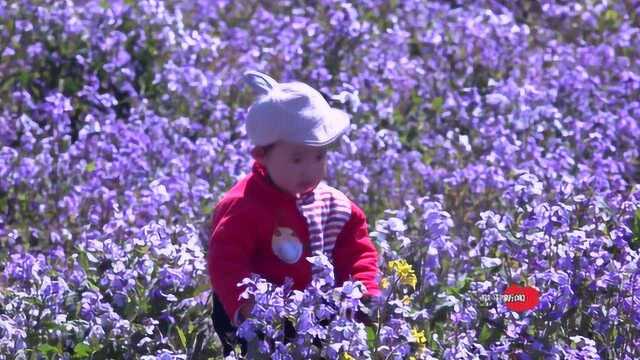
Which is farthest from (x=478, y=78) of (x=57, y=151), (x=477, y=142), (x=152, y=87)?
(x=57, y=151)

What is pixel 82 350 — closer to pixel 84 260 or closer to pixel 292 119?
pixel 84 260

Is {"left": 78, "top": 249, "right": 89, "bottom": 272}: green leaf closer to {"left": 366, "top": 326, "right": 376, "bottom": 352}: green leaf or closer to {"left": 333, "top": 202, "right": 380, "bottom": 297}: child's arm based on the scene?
{"left": 333, "top": 202, "right": 380, "bottom": 297}: child's arm

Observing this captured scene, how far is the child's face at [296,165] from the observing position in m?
4.54

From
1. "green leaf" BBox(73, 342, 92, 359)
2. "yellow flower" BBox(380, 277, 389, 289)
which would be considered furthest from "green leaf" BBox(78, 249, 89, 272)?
"yellow flower" BBox(380, 277, 389, 289)

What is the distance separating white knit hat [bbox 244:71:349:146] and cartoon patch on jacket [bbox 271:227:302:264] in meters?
0.28

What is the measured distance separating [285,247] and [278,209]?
0.12 m

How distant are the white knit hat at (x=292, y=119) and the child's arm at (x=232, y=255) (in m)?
0.24

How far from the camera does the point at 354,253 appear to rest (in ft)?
15.6

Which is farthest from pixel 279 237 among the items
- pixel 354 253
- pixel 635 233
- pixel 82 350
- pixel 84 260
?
pixel 635 233

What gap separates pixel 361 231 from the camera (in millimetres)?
4809

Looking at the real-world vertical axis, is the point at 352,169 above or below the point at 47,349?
below

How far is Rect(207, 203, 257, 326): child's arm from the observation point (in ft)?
14.6

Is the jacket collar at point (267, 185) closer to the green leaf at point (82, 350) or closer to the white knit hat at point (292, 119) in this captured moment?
the white knit hat at point (292, 119)

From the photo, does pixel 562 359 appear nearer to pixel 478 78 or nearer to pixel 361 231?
pixel 361 231
